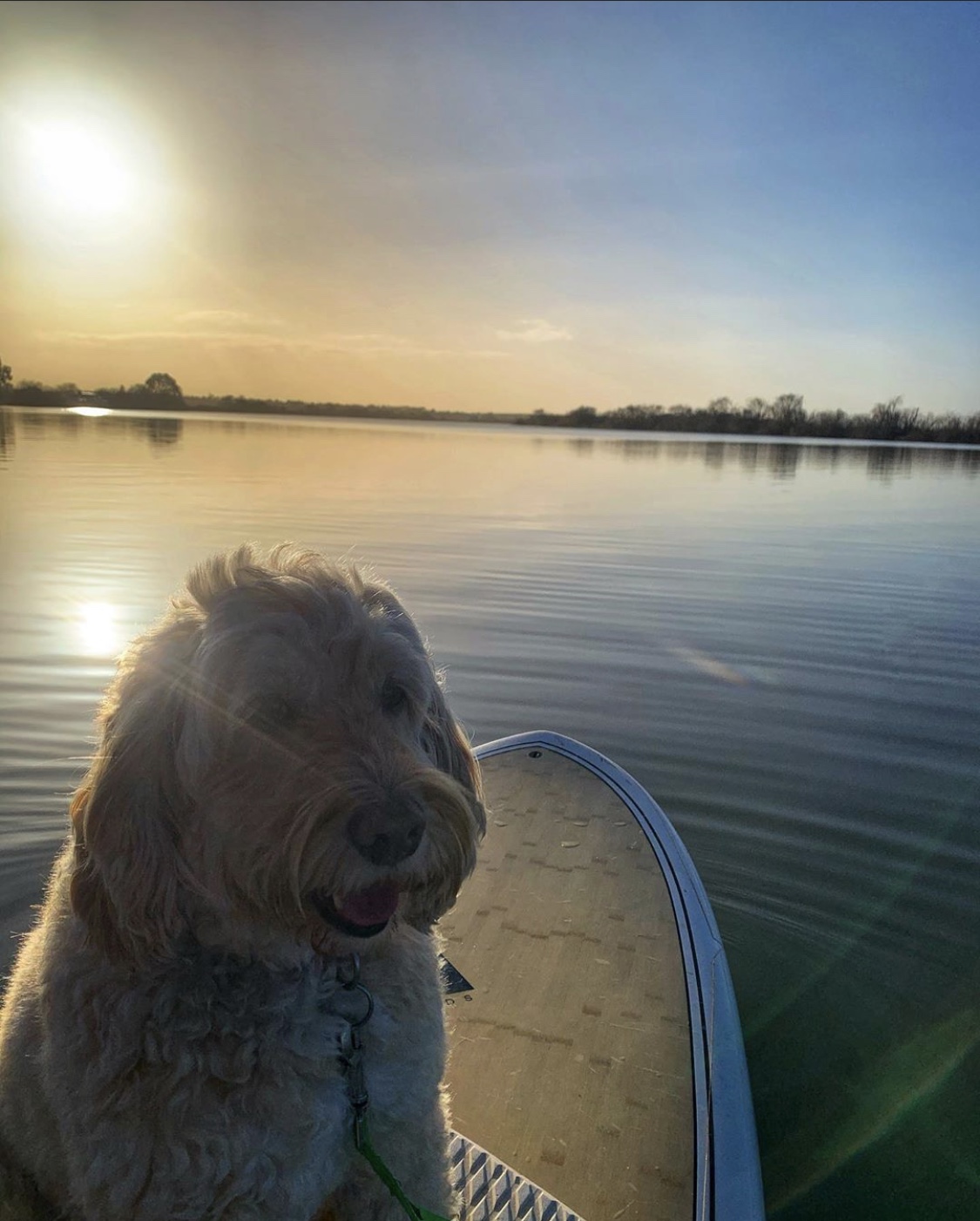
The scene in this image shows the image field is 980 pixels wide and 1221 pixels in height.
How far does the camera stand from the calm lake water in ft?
15.7

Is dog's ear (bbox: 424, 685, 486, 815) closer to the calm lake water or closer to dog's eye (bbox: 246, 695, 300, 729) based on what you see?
dog's eye (bbox: 246, 695, 300, 729)

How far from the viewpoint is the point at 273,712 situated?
230 cm

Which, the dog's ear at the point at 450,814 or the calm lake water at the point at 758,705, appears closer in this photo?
the dog's ear at the point at 450,814

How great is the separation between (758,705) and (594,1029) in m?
5.94

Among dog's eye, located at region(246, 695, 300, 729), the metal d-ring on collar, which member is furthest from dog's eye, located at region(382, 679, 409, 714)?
the metal d-ring on collar

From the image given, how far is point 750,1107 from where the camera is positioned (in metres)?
3.71

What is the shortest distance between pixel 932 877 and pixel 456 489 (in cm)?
2362

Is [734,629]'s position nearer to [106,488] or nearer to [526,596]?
[526,596]

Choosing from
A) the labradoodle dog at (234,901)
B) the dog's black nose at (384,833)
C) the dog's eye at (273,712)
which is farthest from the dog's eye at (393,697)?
the dog's black nose at (384,833)

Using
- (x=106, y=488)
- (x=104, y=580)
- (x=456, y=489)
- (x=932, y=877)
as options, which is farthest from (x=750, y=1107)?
(x=456, y=489)

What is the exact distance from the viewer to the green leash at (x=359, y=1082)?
2.38 m

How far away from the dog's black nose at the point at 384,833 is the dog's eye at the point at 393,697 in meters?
0.38

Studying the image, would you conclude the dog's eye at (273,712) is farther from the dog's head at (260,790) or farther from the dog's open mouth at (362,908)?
the dog's open mouth at (362,908)

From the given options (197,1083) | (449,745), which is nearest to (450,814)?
(449,745)
